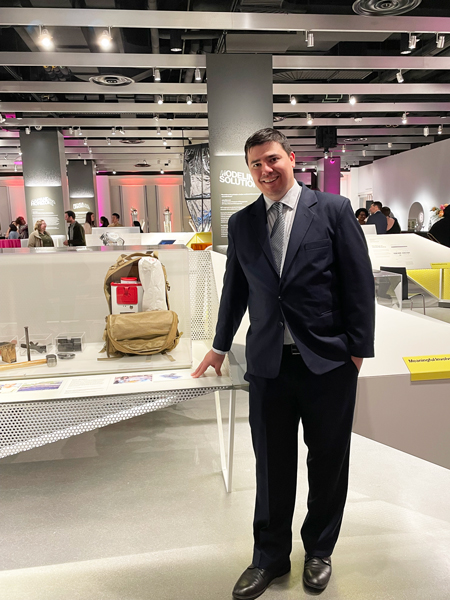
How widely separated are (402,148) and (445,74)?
7188 millimetres

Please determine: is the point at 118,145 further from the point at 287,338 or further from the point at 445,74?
the point at 287,338

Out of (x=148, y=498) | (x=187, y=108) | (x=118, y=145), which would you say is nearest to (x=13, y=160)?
(x=118, y=145)

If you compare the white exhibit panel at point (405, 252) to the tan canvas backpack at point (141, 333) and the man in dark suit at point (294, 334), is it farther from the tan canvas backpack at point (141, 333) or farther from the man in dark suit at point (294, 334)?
the man in dark suit at point (294, 334)

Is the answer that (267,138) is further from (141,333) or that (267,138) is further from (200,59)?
(200,59)

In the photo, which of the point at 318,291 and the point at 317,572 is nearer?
the point at 318,291

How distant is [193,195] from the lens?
28.3 feet

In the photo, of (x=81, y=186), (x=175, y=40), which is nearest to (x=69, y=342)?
(x=175, y=40)

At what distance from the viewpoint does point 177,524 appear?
2320 millimetres

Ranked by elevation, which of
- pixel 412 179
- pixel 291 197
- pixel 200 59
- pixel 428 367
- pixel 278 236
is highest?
pixel 200 59

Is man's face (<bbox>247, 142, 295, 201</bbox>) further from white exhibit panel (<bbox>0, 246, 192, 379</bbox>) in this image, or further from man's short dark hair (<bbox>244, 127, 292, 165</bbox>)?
white exhibit panel (<bbox>0, 246, 192, 379</bbox>)

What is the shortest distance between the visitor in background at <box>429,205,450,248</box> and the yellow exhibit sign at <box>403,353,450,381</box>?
19.8 feet

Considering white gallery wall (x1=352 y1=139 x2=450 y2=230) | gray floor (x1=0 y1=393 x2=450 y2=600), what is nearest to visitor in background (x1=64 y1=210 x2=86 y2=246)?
gray floor (x1=0 y1=393 x2=450 y2=600)

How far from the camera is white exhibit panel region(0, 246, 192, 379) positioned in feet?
8.53

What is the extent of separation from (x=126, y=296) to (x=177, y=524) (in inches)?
44.2
